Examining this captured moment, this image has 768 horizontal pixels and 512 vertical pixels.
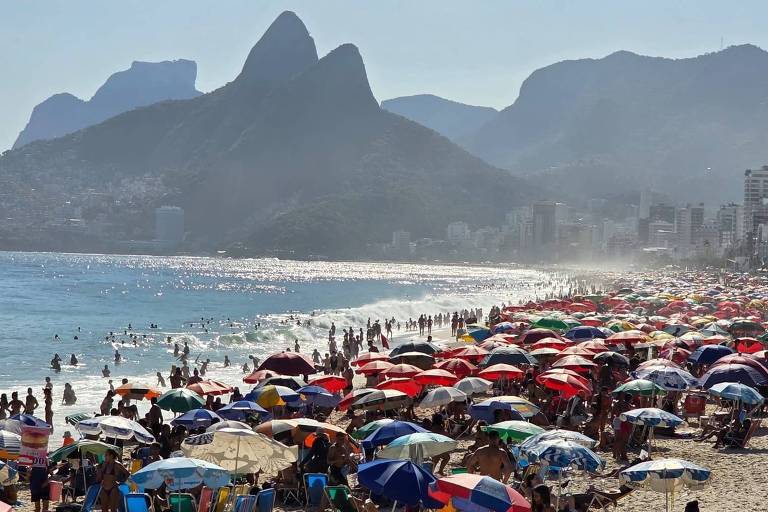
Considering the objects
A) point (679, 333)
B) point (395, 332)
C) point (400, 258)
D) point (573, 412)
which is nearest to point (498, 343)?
point (573, 412)

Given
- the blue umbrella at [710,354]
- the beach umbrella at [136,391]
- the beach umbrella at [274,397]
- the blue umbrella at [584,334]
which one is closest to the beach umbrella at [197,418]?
the beach umbrella at [274,397]

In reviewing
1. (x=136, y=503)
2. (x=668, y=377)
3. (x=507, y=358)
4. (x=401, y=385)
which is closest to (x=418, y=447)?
(x=136, y=503)

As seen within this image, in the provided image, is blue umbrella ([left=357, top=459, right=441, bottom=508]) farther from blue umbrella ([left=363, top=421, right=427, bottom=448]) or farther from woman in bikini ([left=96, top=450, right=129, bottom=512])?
woman in bikini ([left=96, top=450, right=129, bottom=512])

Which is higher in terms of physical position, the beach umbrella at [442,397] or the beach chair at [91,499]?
the beach umbrella at [442,397]

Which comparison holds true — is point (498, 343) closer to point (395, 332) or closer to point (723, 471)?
point (723, 471)

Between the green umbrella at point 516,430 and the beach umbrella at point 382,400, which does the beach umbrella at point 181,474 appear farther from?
the beach umbrella at point 382,400

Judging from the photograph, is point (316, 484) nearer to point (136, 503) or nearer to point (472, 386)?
point (136, 503)
